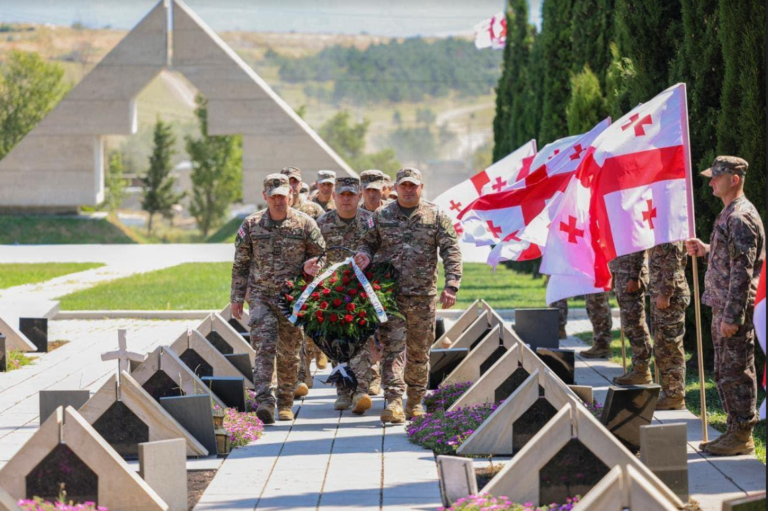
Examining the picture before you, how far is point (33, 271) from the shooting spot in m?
28.2

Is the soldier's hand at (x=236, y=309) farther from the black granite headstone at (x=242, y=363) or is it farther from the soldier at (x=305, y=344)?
the soldier at (x=305, y=344)

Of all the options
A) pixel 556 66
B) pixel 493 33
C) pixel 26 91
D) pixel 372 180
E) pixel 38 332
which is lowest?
pixel 38 332

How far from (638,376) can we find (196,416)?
16.5 ft

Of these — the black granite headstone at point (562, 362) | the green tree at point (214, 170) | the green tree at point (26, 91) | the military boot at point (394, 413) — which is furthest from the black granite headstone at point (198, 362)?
the green tree at point (26, 91)

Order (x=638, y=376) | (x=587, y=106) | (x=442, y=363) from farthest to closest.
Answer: (x=587, y=106) < (x=638, y=376) < (x=442, y=363)

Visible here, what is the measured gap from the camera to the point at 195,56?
43.0 metres

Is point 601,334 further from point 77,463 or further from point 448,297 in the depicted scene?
point 77,463

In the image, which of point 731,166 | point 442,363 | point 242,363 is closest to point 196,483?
point 242,363

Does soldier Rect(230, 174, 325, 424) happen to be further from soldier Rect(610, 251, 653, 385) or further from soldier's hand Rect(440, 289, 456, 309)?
soldier Rect(610, 251, 653, 385)

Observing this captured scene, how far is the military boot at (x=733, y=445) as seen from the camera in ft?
29.4

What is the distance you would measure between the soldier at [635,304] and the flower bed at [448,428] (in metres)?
2.75

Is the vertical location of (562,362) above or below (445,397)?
above

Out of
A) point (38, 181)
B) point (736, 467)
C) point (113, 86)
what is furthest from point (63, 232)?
point (736, 467)

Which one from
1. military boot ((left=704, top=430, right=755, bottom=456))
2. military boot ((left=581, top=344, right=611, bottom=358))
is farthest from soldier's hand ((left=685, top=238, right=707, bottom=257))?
military boot ((left=581, top=344, right=611, bottom=358))
